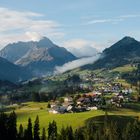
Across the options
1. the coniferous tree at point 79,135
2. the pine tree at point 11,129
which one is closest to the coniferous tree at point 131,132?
the coniferous tree at point 79,135

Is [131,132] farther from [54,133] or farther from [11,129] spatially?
[11,129]

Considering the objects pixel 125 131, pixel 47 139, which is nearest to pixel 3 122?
pixel 47 139

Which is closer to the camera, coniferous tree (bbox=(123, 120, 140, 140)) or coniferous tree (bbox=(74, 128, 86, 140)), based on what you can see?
coniferous tree (bbox=(74, 128, 86, 140))

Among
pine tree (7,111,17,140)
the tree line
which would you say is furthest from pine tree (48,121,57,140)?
pine tree (7,111,17,140)

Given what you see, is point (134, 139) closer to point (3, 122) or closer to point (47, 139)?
point (47, 139)

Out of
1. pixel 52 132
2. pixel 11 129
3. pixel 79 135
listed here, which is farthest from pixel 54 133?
pixel 11 129

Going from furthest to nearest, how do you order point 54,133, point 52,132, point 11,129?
point 54,133
point 52,132
point 11,129

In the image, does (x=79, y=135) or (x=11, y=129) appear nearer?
(x=11, y=129)

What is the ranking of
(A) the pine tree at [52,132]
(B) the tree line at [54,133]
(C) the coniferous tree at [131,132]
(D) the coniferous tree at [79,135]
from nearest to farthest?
(B) the tree line at [54,133] → (D) the coniferous tree at [79,135] → (A) the pine tree at [52,132] → (C) the coniferous tree at [131,132]

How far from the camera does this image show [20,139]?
150m

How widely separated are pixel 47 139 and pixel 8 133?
29.4 metres

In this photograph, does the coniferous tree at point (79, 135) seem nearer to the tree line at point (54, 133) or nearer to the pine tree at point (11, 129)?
the tree line at point (54, 133)

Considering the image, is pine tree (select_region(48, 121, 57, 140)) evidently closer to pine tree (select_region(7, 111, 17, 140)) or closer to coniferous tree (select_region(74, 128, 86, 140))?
coniferous tree (select_region(74, 128, 86, 140))

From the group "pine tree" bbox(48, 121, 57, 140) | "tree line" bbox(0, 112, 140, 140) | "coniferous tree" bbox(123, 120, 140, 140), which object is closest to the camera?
"tree line" bbox(0, 112, 140, 140)
